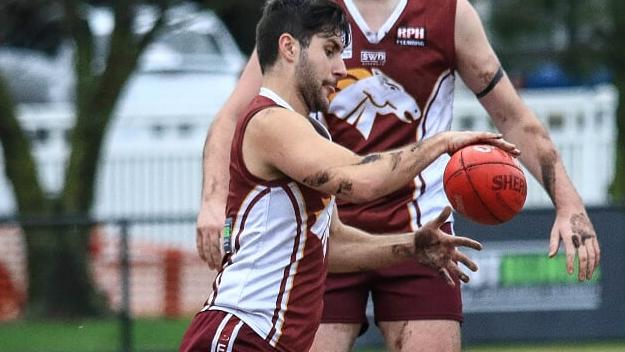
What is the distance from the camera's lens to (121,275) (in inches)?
460

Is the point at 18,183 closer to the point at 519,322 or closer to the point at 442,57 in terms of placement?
the point at 519,322

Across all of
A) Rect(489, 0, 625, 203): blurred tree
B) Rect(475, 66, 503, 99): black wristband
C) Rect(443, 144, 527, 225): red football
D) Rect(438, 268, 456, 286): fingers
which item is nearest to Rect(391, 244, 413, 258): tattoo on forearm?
Rect(438, 268, 456, 286): fingers

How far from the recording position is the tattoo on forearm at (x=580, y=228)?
18.4 ft

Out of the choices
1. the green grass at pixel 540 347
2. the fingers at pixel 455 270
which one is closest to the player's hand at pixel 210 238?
the fingers at pixel 455 270

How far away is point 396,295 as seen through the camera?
5934 millimetres

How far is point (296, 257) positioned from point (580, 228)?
1.32 m

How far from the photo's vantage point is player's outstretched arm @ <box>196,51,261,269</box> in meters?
5.67

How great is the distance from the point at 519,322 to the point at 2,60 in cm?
986

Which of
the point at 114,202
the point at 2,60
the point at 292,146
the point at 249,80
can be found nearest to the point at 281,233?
the point at 292,146

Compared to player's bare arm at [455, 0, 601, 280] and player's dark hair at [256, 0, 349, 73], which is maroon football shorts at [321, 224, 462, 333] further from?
player's dark hair at [256, 0, 349, 73]

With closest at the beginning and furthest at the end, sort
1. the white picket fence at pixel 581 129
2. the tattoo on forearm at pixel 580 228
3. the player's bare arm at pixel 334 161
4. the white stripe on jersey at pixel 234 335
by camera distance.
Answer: the player's bare arm at pixel 334 161, the white stripe on jersey at pixel 234 335, the tattoo on forearm at pixel 580 228, the white picket fence at pixel 581 129

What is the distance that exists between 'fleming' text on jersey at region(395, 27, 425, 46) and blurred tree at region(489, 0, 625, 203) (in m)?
8.35

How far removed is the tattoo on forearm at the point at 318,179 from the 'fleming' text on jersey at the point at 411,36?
1.32 meters

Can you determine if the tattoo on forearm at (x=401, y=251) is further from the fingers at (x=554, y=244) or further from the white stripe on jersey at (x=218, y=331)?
the white stripe on jersey at (x=218, y=331)
